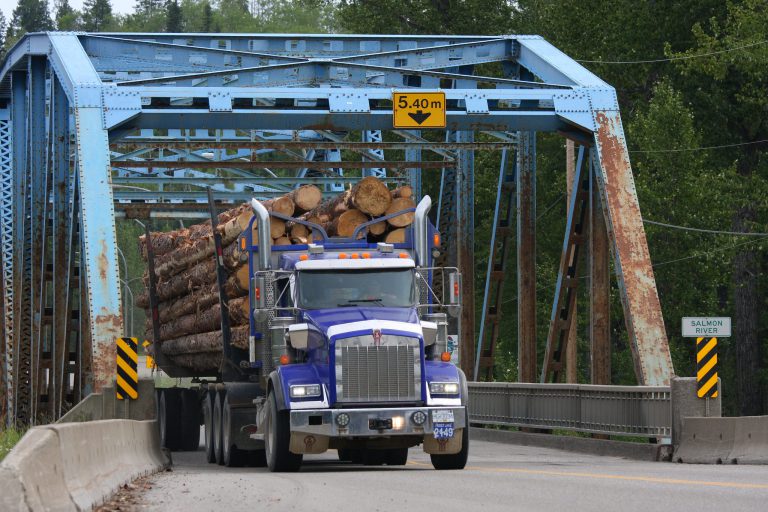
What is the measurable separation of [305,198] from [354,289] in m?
2.73

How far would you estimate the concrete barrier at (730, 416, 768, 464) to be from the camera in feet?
63.0

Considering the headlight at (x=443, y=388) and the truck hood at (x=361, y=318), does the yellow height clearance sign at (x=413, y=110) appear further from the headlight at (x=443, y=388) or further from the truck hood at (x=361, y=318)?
the headlight at (x=443, y=388)

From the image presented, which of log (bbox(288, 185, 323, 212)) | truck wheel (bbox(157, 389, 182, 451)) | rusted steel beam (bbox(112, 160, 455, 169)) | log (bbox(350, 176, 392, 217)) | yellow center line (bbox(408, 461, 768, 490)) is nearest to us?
yellow center line (bbox(408, 461, 768, 490))

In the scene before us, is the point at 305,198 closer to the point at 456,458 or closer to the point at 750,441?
the point at 456,458

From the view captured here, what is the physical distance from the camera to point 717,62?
41469 mm

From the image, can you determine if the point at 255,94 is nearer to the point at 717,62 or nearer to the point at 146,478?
the point at 146,478

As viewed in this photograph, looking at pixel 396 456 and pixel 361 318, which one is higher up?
pixel 361 318

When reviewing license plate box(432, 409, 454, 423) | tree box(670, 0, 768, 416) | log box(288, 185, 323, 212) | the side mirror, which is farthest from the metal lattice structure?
tree box(670, 0, 768, 416)

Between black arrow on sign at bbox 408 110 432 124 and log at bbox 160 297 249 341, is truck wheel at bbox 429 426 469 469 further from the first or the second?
black arrow on sign at bbox 408 110 432 124

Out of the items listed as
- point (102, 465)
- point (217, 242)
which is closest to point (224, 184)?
point (217, 242)

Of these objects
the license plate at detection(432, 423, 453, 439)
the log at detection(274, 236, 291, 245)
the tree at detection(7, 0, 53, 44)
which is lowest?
the license plate at detection(432, 423, 453, 439)

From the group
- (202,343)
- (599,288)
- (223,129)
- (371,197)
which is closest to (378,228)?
(371,197)

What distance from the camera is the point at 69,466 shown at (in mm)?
11602

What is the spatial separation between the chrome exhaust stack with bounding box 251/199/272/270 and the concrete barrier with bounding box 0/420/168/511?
282 cm
